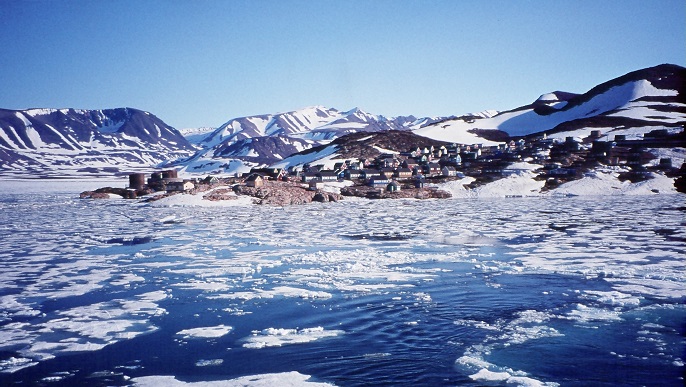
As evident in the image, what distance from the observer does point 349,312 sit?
13672 mm

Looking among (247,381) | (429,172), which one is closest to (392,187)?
(429,172)

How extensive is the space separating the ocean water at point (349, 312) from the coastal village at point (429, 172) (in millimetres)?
47085

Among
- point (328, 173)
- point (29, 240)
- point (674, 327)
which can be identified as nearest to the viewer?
point (674, 327)

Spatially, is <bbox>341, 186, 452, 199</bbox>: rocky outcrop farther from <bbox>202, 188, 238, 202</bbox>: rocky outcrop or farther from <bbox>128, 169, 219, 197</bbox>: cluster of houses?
<bbox>128, 169, 219, 197</bbox>: cluster of houses

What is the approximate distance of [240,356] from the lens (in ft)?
34.7

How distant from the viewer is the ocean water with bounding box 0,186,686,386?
382 inches

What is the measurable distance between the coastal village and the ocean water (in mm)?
47085

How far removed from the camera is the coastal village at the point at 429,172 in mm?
80312

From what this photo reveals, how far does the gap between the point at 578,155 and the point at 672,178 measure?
95.6ft

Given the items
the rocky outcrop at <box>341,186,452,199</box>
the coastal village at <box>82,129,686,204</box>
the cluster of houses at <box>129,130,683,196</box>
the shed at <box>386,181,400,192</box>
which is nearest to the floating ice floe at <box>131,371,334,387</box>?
the coastal village at <box>82,129,686,204</box>

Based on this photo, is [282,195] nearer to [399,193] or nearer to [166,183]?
[399,193]

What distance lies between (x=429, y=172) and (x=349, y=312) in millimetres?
93637

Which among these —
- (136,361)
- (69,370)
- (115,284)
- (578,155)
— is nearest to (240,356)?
(136,361)

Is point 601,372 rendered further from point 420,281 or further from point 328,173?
point 328,173
